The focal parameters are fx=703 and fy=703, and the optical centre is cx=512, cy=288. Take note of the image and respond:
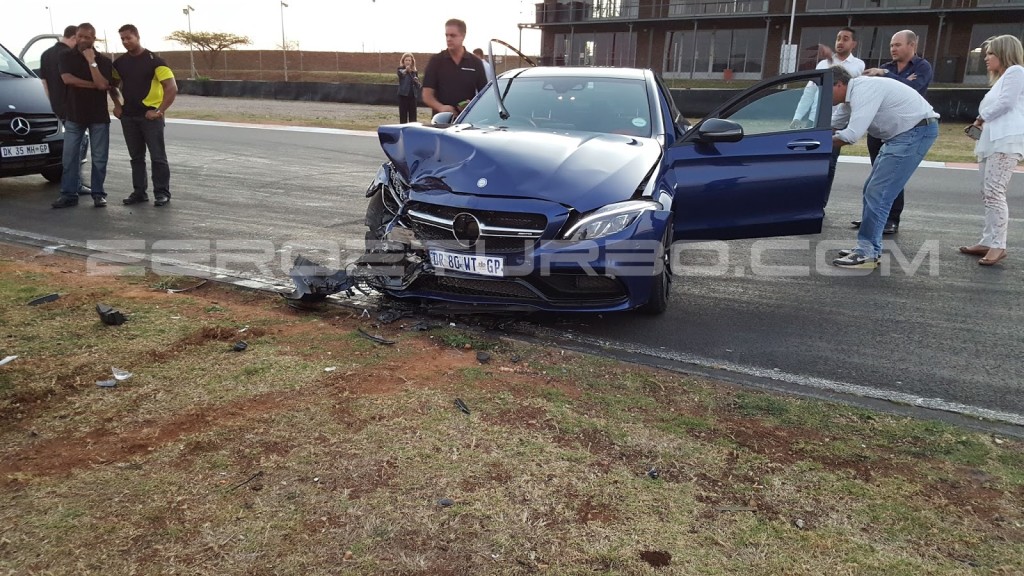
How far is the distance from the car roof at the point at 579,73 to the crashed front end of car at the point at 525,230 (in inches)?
57.7

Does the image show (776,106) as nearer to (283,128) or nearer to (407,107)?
(407,107)

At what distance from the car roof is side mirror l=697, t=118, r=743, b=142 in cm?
91

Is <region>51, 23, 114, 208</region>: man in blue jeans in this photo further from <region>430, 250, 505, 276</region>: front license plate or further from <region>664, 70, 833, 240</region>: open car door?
<region>664, 70, 833, 240</region>: open car door

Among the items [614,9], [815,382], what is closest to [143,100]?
[815,382]

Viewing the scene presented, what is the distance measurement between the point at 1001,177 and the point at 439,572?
602cm

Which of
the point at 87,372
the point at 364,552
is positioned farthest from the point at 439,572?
the point at 87,372

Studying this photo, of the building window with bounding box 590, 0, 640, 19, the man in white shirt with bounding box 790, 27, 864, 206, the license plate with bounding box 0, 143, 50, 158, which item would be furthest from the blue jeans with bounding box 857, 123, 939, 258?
the building window with bounding box 590, 0, 640, 19

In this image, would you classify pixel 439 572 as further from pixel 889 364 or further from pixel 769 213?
pixel 769 213

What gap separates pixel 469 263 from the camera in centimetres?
395

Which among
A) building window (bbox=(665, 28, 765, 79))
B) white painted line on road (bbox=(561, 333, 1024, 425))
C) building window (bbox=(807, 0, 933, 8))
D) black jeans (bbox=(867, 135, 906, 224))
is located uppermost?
building window (bbox=(807, 0, 933, 8))

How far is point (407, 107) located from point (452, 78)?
9636mm

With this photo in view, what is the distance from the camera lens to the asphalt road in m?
3.88

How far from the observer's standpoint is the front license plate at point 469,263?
3904mm

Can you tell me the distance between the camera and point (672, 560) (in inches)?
86.5
